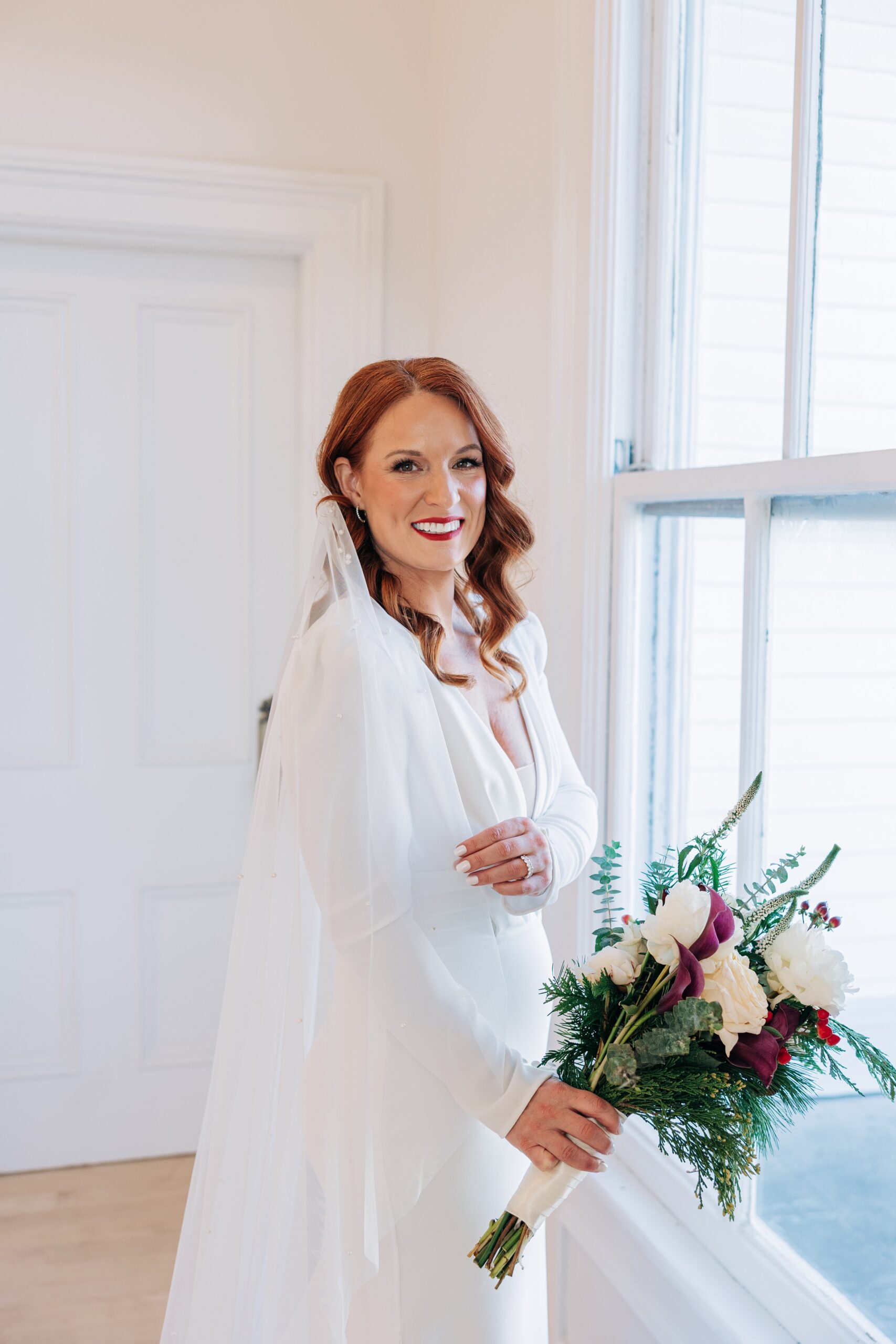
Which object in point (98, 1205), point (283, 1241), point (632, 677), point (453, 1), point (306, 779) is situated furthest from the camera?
point (98, 1205)

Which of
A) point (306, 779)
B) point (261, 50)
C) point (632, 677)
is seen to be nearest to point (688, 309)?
point (632, 677)

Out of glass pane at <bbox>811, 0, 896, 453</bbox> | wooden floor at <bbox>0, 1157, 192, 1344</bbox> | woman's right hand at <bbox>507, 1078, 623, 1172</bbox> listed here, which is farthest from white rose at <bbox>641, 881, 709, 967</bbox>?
wooden floor at <bbox>0, 1157, 192, 1344</bbox>

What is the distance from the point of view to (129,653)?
8.84 feet

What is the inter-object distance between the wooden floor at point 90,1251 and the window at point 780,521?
4.44 ft

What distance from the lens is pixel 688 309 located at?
1632 millimetres

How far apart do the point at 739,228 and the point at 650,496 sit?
1.22 ft

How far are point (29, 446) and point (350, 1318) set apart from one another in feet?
6.54

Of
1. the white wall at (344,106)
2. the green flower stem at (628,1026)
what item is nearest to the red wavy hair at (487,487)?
the green flower stem at (628,1026)

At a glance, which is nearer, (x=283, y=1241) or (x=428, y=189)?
(x=283, y=1241)

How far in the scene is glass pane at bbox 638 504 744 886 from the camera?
1.52 meters

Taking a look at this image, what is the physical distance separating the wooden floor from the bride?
0.97 m

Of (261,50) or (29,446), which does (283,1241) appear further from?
(261,50)

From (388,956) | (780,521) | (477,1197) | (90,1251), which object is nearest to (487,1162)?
(477,1197)

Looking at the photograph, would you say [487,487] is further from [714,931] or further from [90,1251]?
[90,1251]
